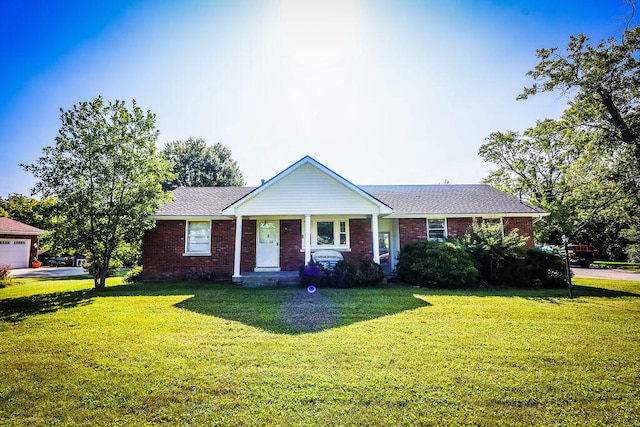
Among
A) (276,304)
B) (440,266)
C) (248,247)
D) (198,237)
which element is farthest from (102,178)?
(440,266)

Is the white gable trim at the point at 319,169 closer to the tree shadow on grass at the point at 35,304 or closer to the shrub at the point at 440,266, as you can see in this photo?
the shrub at the point at 440,266

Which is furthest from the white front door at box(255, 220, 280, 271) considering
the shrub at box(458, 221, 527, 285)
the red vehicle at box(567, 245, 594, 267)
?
the red vehicle at box(567, 245, 594, 267)

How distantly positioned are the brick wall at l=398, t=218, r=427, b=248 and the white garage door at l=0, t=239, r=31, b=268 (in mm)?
33549

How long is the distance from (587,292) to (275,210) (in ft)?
40.1

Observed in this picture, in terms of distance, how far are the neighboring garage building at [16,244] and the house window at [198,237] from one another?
23097 millimetres

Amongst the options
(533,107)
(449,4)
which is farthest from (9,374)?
(533,107)

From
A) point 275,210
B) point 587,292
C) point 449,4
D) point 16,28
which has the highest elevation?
point 449,4

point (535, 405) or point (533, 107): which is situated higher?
point (533, 107)

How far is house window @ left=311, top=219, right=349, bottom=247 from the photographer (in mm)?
14938

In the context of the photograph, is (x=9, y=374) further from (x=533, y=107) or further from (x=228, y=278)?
(x=533, y=107)

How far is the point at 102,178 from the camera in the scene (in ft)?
38.3

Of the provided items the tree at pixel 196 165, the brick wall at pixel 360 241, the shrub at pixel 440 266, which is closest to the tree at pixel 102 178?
the brick wall at pixel 360 241

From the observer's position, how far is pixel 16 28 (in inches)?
378

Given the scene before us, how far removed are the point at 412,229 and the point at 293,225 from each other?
621 centimetres
